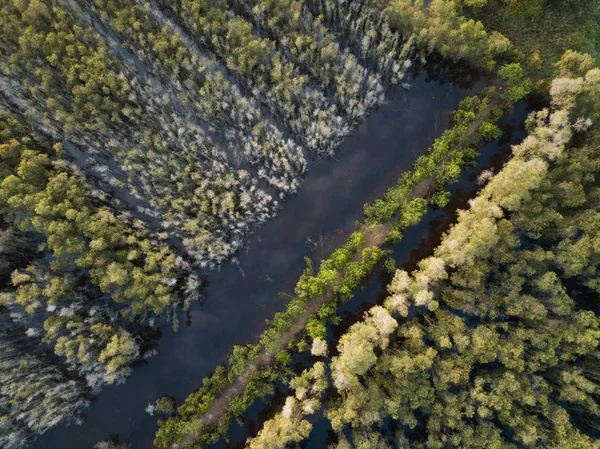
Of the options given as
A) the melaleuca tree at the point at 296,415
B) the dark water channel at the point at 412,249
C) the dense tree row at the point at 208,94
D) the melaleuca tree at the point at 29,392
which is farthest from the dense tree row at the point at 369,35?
the melaleuca tree at the point at 29,392

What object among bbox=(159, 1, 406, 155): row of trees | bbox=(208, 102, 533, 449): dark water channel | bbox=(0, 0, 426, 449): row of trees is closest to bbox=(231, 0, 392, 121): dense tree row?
bbox=(159, 1, 406, 155): row of trees

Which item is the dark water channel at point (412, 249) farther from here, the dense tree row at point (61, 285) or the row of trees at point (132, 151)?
the dense tree row at point (61, 285)

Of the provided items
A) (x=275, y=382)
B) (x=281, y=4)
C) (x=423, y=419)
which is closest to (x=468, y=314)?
(x=423, y=419)

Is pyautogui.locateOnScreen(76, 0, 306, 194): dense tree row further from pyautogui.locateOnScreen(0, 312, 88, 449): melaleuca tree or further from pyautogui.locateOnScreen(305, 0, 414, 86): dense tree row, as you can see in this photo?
pyautogui.locateOnScreen(0, 312, 88, 449): melaleuca tree

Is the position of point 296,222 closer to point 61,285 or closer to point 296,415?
point 296,415

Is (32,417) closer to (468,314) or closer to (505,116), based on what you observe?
(468,314)

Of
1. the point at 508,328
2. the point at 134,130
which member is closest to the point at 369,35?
the point at 134,130
